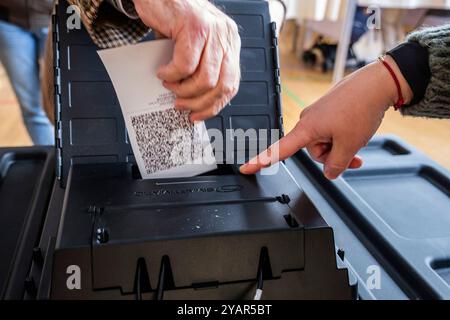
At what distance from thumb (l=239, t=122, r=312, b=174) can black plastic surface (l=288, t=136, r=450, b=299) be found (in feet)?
0.45

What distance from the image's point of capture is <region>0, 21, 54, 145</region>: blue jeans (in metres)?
1.32

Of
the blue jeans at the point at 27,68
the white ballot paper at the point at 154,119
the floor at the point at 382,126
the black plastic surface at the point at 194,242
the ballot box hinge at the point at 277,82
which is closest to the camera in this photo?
the black plastic surface at the point at 194,242

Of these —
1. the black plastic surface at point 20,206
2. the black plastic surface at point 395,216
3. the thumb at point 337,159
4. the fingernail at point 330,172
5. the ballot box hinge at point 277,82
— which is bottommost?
the black plastic surface at point 395,216

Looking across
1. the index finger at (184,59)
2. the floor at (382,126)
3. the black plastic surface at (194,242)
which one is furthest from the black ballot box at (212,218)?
the floor at (382,126)

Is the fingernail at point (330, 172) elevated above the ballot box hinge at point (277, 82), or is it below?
below

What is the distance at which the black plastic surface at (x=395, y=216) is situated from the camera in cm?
52

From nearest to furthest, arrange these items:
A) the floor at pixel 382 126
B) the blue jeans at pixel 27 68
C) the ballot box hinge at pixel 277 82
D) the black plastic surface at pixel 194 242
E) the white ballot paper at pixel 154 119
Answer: the black plastic surface at pixel 194 242
the white ballot paper at pixel 154 119
the ballot box hinge at pixel 277 82
the blue jeans at pixel 27 68
the floor at pixel 382 126

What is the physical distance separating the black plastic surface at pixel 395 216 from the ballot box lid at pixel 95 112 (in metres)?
0.16

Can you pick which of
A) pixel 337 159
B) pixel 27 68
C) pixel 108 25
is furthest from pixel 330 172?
pixel 27 68

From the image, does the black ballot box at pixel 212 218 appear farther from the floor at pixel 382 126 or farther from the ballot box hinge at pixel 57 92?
the floor at pixel 382 126

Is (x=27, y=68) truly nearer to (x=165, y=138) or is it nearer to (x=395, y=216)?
(x=165, y=138)

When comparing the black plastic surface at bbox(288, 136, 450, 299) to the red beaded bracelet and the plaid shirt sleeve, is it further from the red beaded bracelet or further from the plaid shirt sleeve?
the plaid shirt sleeve

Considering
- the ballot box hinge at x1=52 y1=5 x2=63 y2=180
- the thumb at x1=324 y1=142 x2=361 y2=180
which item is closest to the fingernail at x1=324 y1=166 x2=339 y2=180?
the thumb at x1=324 y1=142 x2=361 y2=180
